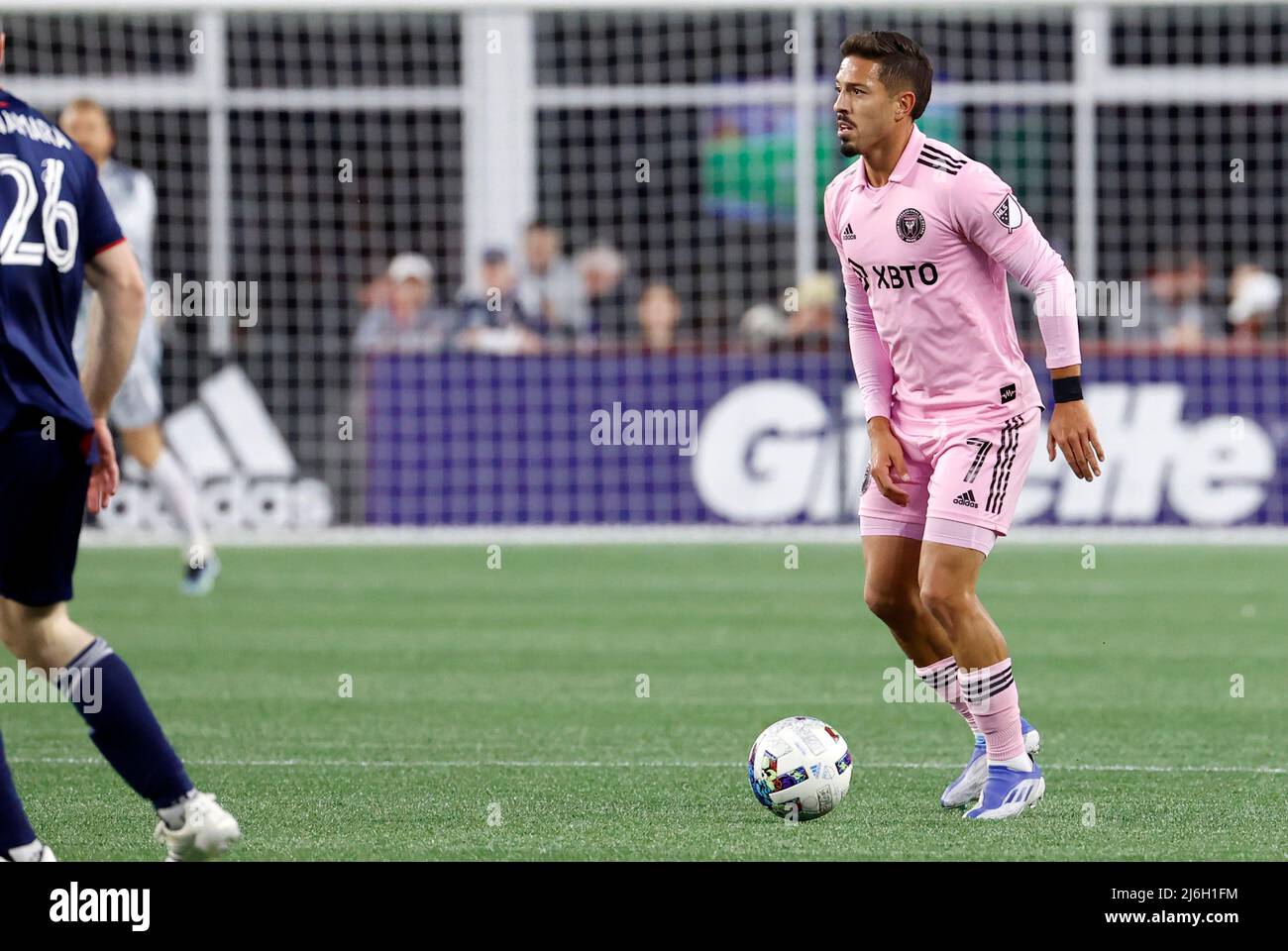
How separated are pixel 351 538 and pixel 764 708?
8072 mm

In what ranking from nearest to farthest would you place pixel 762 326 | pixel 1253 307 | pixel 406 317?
pixel 762 326
pixel 406 317
pixel 1253 307

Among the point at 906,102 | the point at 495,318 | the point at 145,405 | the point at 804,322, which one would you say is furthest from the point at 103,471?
the point at 804,322

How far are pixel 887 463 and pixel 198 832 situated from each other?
245 centimetres

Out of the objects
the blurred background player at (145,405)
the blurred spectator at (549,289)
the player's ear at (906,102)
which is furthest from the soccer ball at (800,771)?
the blurred spectator at (549,289)

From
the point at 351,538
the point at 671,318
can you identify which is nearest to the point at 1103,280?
the point at 671,318

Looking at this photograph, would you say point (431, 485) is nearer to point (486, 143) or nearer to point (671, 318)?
point (671, 318)

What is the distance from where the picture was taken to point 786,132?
19531 millimetres

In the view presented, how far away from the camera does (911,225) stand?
247 inches

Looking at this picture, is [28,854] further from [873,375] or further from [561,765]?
[873,375]

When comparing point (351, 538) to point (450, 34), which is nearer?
point (351, 538)

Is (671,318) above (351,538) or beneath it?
above

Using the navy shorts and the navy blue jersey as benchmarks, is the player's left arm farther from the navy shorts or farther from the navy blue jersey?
the navy shorts

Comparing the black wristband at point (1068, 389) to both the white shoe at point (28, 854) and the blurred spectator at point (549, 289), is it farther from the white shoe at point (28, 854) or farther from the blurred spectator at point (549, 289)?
the blurred spectator at point (549, 289)

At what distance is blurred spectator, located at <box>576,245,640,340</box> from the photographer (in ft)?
58.4
